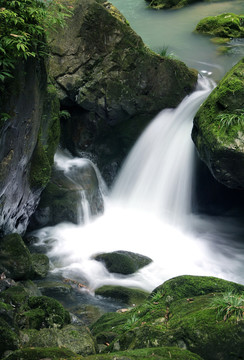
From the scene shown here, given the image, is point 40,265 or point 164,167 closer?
point 40,265

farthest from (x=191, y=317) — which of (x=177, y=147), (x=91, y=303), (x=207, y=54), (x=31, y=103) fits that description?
(x=207, y=54)

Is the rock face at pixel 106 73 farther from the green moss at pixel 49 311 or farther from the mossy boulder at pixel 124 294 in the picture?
the green moss at pixel 49 311

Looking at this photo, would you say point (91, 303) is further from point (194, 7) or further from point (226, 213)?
point (194, 7)

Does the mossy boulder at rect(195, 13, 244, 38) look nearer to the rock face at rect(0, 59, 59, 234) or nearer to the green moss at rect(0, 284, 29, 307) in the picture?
the rock face at rect(0, 59, 59, 234)

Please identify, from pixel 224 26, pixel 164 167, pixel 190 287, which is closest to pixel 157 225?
pixel 164 167

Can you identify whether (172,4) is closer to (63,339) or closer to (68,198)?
(68,198)

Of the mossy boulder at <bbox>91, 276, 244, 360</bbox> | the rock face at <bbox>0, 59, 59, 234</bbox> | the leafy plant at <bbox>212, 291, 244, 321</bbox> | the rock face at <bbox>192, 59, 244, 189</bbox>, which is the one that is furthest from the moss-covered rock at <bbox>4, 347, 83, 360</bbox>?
the rock face at <bbox>192, 59, 244, 189</bbox>

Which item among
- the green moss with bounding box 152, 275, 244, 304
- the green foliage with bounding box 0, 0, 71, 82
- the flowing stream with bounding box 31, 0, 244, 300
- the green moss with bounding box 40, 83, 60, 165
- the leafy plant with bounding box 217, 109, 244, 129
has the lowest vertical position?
the flowing stream with bounding box 31, 0, 244, 300

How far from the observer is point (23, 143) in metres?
7.08

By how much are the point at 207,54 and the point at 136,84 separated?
5325mm

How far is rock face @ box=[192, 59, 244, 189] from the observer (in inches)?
318

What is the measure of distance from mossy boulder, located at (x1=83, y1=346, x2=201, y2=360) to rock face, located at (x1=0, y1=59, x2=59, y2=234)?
3.99 m

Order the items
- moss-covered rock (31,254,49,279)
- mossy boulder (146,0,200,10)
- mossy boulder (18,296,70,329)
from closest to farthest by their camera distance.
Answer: mossy boulder (18,296,70,329), moss-covered rock (31,254,49,279), mossy boulder (146,0,200,10)

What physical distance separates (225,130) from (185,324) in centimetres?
521
